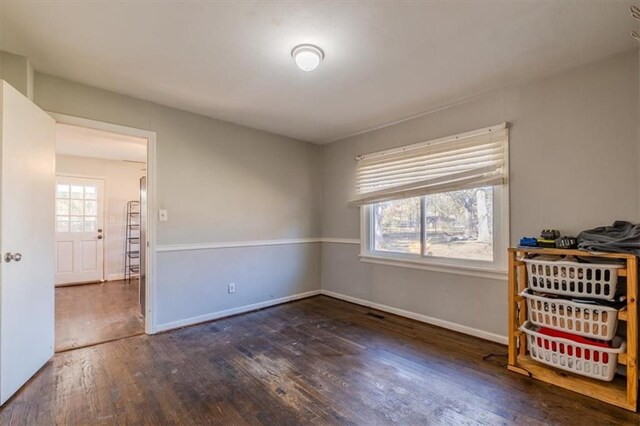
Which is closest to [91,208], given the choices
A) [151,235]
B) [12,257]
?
[151,235]

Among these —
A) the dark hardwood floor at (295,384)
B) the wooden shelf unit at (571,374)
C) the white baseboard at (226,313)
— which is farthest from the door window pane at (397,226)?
the white baseboard at (226,313)

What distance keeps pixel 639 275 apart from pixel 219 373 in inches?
122

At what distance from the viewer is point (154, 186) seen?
3127 millimetres

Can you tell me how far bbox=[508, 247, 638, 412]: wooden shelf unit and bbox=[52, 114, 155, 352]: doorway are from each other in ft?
13.4

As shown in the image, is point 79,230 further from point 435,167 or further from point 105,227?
point 435,167

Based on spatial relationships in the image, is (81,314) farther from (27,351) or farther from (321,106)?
(321,106)

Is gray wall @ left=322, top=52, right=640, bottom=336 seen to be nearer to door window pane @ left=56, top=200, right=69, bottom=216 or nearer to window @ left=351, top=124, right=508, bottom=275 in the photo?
window @ left=351, top=124, right=508, bottom=275

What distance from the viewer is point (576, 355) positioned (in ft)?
6.88

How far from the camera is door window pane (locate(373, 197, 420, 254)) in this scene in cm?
358

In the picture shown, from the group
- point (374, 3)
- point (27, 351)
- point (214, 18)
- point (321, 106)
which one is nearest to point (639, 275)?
point (374, 3)

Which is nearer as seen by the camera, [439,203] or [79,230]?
[439,203]

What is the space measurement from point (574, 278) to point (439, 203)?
1454 millimetres

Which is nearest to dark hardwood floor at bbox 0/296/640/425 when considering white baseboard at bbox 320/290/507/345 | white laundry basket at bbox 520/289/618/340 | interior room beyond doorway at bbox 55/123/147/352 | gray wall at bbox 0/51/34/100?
white baseboard at bbox 320/290/507/345

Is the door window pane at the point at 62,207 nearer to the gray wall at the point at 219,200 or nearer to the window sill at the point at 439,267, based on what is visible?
the gray wall at the point at 219,200
